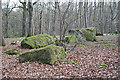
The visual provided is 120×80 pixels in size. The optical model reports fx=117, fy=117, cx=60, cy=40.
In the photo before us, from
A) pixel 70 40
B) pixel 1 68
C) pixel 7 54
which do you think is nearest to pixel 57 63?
pixel 1 68

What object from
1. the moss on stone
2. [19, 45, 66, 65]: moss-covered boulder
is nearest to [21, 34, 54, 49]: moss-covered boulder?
[19, 45, 66, 65]: moss-covered boulder

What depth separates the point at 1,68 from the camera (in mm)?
4875

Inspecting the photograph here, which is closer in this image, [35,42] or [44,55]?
[44,55]

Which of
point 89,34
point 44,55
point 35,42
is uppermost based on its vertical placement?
point 89,34

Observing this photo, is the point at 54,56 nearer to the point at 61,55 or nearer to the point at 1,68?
the point at 61,55

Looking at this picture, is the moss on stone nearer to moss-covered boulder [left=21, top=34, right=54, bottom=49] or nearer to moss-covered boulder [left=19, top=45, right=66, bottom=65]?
moss-covered boulder [left=21, top=34, right=54, bottom=49]

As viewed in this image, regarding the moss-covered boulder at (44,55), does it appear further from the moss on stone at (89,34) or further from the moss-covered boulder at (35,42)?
the moss on stone at (89,34)

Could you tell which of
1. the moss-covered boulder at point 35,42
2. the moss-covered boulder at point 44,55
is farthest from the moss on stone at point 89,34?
the moss-covered boulder at point 44,55

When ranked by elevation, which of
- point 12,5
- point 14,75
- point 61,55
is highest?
point 12,5

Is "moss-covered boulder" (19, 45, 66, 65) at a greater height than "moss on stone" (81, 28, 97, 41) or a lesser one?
lesser

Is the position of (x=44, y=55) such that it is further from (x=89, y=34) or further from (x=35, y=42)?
(x=89, y=34)

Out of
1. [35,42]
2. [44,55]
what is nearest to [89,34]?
[35,42]

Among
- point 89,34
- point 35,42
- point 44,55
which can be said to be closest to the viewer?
point 44,55

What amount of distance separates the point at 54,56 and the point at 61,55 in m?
0.66
